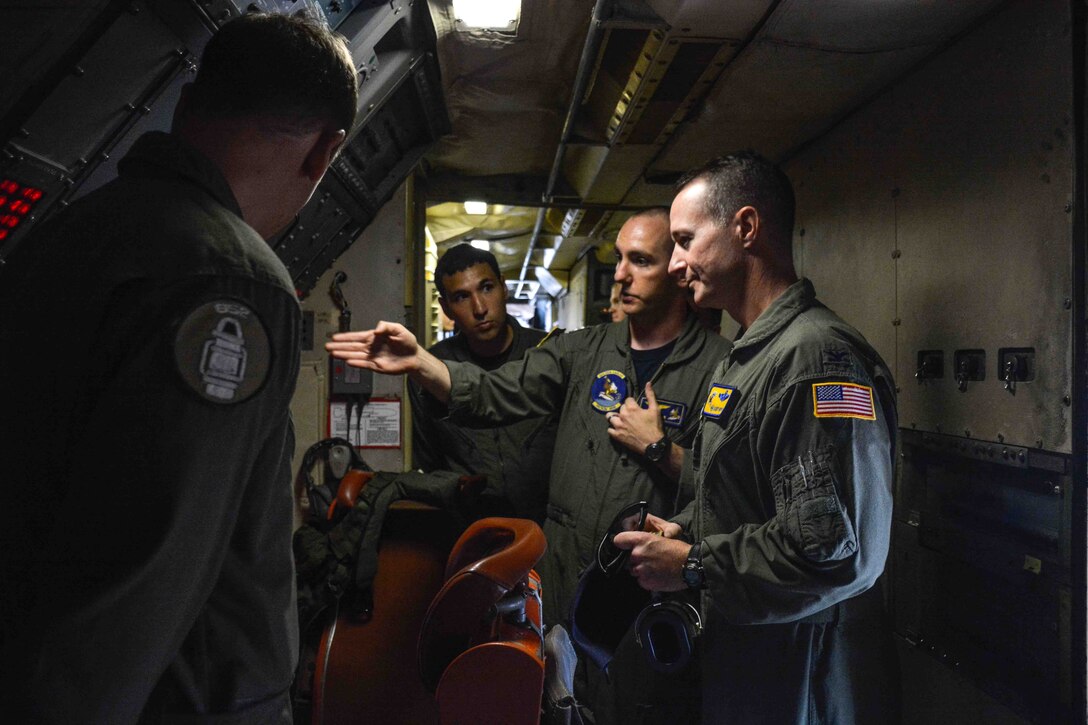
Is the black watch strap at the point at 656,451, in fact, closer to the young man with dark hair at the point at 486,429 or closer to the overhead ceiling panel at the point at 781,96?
the young man with dark hair at the point at 486,429

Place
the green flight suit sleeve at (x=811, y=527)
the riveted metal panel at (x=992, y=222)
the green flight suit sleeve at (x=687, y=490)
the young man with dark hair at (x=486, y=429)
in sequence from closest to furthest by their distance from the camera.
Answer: the green flight suit sleeve at (x=811, y=527), the riveted metal panel at (x=992, y=222), the green flight suit sleeve at (x=687, y=490), the young man with dark hair at (x=486, y=429)

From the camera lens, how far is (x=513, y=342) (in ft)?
11.3

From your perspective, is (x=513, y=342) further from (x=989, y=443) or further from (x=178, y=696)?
(x=178, y=696)

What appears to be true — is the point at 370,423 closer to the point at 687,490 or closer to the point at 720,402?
the point at 687,490

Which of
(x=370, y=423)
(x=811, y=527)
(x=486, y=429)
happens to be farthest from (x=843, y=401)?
(x=370, y=423)

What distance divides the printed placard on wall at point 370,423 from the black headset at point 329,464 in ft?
0.24

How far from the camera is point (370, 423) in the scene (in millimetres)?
3600

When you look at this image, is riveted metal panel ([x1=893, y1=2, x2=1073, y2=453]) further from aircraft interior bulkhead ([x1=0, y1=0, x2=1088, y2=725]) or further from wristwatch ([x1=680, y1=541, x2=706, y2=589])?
wristwatch ([x1=680, y1=541, x2=706, y2=589])

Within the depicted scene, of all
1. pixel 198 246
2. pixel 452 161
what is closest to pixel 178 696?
pixel 198 246

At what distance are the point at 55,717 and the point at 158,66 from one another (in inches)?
48.2

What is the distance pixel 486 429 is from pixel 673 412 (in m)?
1.01

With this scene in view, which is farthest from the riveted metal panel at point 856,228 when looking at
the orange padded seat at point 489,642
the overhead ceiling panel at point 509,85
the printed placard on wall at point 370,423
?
the printed placard on wall at point 370,423

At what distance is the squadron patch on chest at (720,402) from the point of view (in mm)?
1725

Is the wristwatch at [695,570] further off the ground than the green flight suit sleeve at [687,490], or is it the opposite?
the green flight suit sleeve at [687,490]
